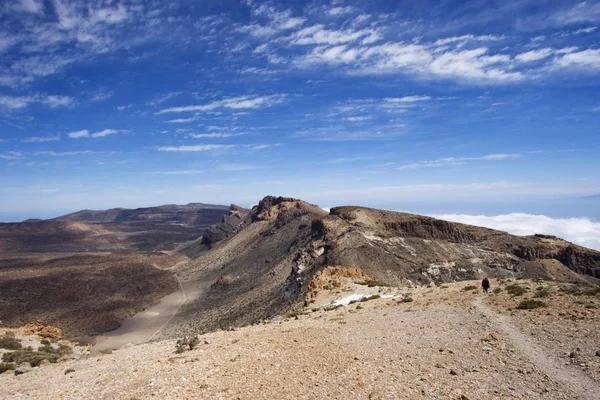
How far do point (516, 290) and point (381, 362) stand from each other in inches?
428

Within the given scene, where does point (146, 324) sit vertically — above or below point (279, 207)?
below

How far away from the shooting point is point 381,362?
1225cm

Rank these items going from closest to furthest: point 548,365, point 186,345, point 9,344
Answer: point 548,365
point 186,345
point 9,344

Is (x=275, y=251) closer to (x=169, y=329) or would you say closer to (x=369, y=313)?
(x=169, y=329)

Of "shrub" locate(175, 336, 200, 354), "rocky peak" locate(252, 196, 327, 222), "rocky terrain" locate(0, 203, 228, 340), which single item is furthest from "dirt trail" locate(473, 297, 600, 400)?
"rocky peak" locate(252, 196, 327, 222)

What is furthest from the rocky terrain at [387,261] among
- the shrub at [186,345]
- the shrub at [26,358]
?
the shrub at [26,358]

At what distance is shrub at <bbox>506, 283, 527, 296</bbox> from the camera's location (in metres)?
19.2

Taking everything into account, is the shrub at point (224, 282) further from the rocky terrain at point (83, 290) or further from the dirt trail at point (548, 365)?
the dirt trail at point (548, 365)

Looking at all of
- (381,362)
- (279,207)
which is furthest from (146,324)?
(279,207)

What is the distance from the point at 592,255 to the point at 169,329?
168ft

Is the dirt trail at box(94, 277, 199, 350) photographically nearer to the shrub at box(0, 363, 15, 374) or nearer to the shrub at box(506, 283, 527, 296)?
the shrub at box(0, 363, 15, 374)

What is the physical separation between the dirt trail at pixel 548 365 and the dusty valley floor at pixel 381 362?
0.03 meters

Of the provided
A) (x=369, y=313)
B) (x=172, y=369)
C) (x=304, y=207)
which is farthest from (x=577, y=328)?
(x=304, y=207)

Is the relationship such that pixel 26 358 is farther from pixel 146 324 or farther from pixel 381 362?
pixel 146 324
